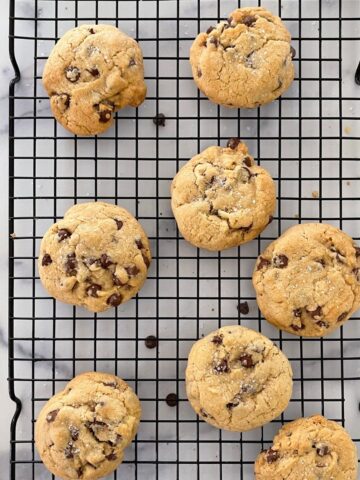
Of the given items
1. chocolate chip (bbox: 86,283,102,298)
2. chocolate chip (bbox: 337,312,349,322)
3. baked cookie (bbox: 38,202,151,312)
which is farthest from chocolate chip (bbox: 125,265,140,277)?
chocolate chip (bbox: 337,312,349,322)

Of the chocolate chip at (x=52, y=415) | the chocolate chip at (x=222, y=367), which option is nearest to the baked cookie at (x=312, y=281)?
the chocolate chip at (x=222, y=367)

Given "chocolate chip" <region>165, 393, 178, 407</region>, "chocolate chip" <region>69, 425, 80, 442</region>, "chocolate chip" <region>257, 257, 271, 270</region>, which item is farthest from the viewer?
"chocolate chip" <region>165, 393, 178, 407</region>

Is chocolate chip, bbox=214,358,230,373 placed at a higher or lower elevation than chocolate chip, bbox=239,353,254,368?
lower

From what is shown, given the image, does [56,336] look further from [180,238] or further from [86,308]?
[180,238]

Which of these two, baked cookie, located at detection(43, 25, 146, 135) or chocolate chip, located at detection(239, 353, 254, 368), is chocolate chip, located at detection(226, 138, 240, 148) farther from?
chocolate chip, located at detection(239, 353, 254, 368)

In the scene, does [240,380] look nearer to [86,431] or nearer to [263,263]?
[263,263]

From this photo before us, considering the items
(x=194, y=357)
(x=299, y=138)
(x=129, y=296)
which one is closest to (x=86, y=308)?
(x=129, y=296)

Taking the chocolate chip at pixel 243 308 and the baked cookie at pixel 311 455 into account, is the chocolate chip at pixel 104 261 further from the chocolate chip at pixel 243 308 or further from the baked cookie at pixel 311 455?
the baked cookie at pixel 311 455
